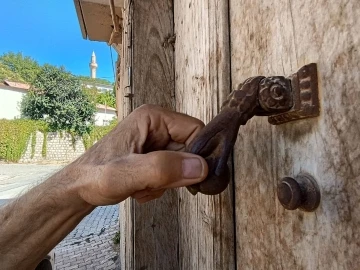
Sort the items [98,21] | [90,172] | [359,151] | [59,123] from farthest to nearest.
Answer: [59,123], [98,21], [90,172], [359,151]

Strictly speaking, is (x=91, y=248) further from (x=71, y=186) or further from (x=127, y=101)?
(x=71, y=186)

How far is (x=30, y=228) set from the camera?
82 cm

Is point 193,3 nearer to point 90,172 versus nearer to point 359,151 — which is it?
point 90,172

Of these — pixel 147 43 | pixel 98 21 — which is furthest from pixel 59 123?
pixel 147 43

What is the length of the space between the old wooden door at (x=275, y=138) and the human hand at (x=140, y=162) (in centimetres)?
14

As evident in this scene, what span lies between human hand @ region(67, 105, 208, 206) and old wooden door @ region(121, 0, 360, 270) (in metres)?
0.14

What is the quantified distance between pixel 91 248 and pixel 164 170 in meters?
5.34

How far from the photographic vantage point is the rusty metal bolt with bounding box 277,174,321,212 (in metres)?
0.45

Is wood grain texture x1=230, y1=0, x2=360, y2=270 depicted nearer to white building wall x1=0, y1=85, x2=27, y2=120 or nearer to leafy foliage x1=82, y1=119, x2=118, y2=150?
leafy foliage x1=82, y1=119, x2=118, y2=150

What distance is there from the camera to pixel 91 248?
5.34 meters

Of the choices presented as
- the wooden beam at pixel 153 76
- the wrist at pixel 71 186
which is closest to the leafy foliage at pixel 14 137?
the wooden beam at pixel 153 76

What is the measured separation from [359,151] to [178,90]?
105cm

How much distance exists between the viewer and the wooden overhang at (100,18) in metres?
2.99

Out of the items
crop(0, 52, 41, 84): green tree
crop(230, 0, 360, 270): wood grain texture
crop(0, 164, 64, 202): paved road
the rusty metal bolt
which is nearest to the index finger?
crop(230, 0, 360, 270): wood grain texture
